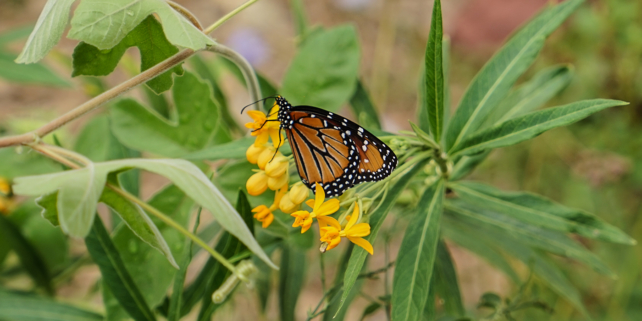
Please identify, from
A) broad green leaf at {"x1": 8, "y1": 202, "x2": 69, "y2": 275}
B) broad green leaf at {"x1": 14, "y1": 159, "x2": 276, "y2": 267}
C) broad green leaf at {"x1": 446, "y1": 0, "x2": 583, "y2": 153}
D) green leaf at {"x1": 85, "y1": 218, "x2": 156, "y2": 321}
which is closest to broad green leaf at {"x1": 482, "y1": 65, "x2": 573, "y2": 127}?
broad green leaf at {"x1": 446, "y1": 0, "x2": 583, "y2": 153}

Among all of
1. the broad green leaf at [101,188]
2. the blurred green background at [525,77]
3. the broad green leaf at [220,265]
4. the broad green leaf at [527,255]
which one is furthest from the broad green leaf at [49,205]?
the broad green leaf at [527,255]

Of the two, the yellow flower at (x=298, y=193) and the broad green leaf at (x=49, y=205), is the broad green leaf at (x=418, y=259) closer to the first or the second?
the yellow flower at (x=298, y=193)

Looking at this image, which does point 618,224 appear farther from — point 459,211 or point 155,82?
point 155,82

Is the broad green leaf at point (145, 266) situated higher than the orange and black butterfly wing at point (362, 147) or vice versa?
the orange and black butterfly wing at point (362, 147)

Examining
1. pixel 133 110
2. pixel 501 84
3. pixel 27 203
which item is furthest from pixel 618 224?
pixel 27 203

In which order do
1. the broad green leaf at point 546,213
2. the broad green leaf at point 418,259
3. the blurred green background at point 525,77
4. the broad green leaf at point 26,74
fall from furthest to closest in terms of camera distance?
1. the blurred green background at point 525,77
2. the broad green leaf at point 26,74
3. the broad green leaf at point 546,213
4. the broad green leaf at point 418,259

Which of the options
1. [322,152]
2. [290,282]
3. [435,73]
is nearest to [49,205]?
[322,152]

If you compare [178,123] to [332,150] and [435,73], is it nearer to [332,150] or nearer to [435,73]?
[332,150]
